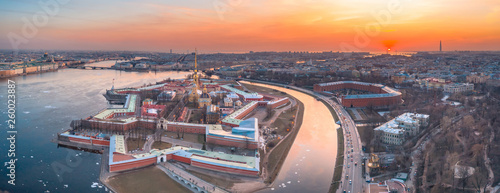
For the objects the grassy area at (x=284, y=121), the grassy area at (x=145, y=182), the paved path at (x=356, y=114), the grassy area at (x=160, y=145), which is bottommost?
the grassy area at (x=145, y=182)

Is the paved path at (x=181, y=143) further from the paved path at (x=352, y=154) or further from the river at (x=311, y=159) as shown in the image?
the paved path at (x=352, y=154)

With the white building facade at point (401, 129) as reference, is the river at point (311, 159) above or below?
below

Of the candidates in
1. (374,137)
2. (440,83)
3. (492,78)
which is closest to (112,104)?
(374,137)

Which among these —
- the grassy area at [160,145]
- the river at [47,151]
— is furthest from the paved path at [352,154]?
the river at [47,151]

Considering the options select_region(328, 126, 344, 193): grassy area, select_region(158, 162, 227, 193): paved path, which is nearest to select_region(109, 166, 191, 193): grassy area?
select_region(158, 162, 227, 193): paved path

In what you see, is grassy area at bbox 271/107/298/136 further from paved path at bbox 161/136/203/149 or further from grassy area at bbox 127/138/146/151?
grassy area at bbox 127/138/146/151

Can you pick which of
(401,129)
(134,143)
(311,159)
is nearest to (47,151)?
(134,143)
